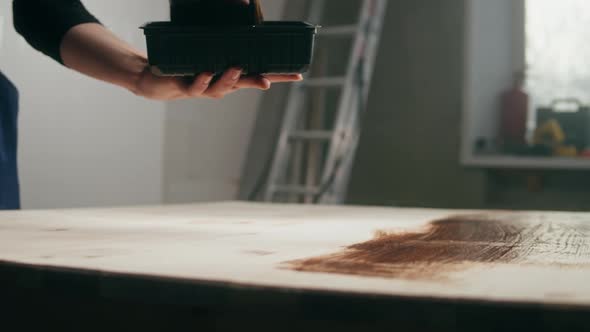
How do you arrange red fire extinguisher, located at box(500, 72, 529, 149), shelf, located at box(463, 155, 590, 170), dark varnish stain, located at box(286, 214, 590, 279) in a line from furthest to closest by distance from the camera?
red fire extinguisher, located at box(500, 72, 529, 149) < shelf, located at box(463, 155, 590, 170) < dark varnish stain, located at box(286, 214, 590, 279)

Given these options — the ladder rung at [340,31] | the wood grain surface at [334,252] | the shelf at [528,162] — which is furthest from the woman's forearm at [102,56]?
the shelf at [528,162]

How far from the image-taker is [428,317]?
1.31ft

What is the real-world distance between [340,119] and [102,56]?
192 cm

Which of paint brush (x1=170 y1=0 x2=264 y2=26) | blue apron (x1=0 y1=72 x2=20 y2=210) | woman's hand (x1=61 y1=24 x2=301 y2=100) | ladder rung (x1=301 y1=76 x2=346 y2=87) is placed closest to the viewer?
paint brush (x1=170 y1=0 x2=264 y2=26)

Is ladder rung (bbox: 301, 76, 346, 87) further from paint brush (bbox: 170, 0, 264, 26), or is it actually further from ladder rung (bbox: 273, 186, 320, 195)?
paint brush (bbox: 170, 0, 264, 26)

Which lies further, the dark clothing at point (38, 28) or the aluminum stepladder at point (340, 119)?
the aluminum stepladder at point (340, 119)

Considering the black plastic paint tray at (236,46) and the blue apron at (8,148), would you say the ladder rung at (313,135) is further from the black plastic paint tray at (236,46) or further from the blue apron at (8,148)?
the black plastic paint tray at (236,46)

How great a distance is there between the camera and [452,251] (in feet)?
2.17

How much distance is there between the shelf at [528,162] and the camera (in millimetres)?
3090

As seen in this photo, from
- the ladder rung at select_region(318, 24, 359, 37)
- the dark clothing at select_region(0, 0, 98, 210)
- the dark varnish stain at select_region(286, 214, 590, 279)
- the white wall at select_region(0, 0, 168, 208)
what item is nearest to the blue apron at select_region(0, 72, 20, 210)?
the dark clothing at select_region(0, 0, 98, 210)

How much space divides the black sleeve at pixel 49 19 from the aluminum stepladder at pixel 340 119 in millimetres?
1863

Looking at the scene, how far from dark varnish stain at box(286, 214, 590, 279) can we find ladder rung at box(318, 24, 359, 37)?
2.39m

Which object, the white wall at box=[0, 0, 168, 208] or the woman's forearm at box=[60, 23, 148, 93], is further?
the white wall at box=[0, 0, 168, 208]

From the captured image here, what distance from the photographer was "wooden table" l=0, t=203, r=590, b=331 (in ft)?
1.32
